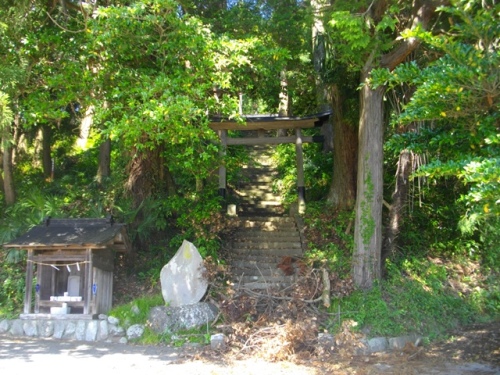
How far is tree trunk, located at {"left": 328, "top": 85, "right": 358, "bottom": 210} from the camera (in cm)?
1421

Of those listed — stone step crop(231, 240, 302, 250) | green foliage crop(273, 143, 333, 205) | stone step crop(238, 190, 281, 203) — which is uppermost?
green foliage crop(273, 143, 333, 205)

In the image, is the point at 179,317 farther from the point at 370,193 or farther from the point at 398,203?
the point at 398,203

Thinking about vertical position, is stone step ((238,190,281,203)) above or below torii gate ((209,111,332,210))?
below

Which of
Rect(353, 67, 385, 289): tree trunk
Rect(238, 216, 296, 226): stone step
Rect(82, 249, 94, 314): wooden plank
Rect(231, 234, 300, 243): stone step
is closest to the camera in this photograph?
Rect(82, 249, 94, 314): wooden plank

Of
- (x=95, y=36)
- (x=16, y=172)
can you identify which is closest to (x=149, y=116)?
(x=95, y=36)

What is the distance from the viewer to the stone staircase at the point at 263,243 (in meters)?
11.7

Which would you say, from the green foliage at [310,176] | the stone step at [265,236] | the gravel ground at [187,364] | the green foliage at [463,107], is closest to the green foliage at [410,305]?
the gravel ground at [187,364]

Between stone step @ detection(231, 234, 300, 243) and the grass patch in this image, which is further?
stone step @ detection(231, 234, 300, 243)

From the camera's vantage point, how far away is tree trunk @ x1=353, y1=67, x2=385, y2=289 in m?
10.6

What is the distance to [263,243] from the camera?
13234mm

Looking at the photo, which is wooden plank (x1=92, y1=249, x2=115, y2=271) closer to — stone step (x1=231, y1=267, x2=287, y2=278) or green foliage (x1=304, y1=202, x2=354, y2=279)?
stone step (x1=231, y1=267, x2=287, y2=278)

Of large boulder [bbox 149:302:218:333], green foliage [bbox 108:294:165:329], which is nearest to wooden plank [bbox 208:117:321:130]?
green foliage [bbox 108:294:165:329]

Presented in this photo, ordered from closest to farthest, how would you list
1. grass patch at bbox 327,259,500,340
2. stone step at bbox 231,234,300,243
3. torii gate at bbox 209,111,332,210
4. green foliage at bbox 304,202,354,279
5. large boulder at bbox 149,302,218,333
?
grass patch at bbox 327,259,500,340 → large boulder at bbox 149,302,218,333 → green foliage at bbox 304,202,354,279 → stone step at bbox 231,234,300,243 → torii gate at bbox 209,111,332,210

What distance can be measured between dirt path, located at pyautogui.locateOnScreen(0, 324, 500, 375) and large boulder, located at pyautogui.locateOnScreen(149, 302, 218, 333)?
22.8 inches
